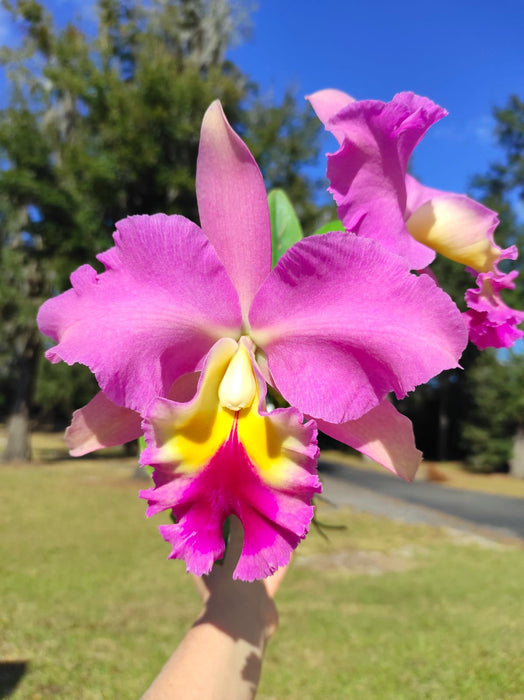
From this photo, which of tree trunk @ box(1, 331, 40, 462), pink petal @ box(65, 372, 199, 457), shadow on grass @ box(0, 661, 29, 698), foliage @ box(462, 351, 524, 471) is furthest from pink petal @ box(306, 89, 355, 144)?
foliage @ box(462, 351, 524, 471)

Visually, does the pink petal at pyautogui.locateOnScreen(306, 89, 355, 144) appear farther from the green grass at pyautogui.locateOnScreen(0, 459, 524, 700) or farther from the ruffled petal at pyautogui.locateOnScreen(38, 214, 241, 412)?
the green grass at pyautogui.locateOnScreen(0, 459, 524, 700)

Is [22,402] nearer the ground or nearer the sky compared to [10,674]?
nearer the sky

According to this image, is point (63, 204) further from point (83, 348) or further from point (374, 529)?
point (83, 348)

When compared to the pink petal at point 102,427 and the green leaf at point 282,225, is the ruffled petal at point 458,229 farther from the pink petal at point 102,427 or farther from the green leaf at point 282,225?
the pink petal at point 102,427

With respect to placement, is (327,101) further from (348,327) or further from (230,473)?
(230,473)

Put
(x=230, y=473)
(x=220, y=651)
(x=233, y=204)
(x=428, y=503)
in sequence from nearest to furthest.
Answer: (x=230, y=473) → (x=233, y=204) → (x=220, y=651) → (x=428, y=503)

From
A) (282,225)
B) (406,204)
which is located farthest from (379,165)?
(282,225)
